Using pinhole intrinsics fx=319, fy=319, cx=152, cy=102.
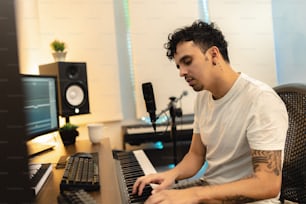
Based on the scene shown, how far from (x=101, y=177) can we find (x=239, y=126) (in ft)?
1.83

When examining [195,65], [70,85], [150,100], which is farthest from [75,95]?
[195,65]

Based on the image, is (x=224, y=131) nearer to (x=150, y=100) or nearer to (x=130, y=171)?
(x=130, y=171)

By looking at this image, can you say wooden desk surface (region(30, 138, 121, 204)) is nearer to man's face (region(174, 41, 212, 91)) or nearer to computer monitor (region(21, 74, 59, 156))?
computer monitor (region(21, 74, 59, 156))

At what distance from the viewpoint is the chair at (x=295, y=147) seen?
109cm

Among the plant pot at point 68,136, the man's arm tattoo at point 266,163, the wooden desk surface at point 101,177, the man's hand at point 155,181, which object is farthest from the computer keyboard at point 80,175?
the plant pot at point 68,136

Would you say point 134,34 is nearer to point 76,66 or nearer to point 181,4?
point 181,4

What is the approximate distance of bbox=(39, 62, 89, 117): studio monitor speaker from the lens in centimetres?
Result: 232

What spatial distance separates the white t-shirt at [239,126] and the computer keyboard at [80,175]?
483mm

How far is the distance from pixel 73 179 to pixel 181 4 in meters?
2.26

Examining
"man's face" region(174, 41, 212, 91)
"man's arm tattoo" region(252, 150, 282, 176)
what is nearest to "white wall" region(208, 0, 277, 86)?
"man's face" region(174, 41, 212, 91)

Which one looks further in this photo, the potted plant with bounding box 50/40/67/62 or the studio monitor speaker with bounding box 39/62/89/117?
the potted plant with bounding box 50/40/67/62

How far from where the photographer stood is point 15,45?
23cm

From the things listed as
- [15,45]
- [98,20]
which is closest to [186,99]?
[98,20]

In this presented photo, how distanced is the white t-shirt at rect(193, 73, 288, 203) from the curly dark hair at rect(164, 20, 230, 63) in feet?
0.58
